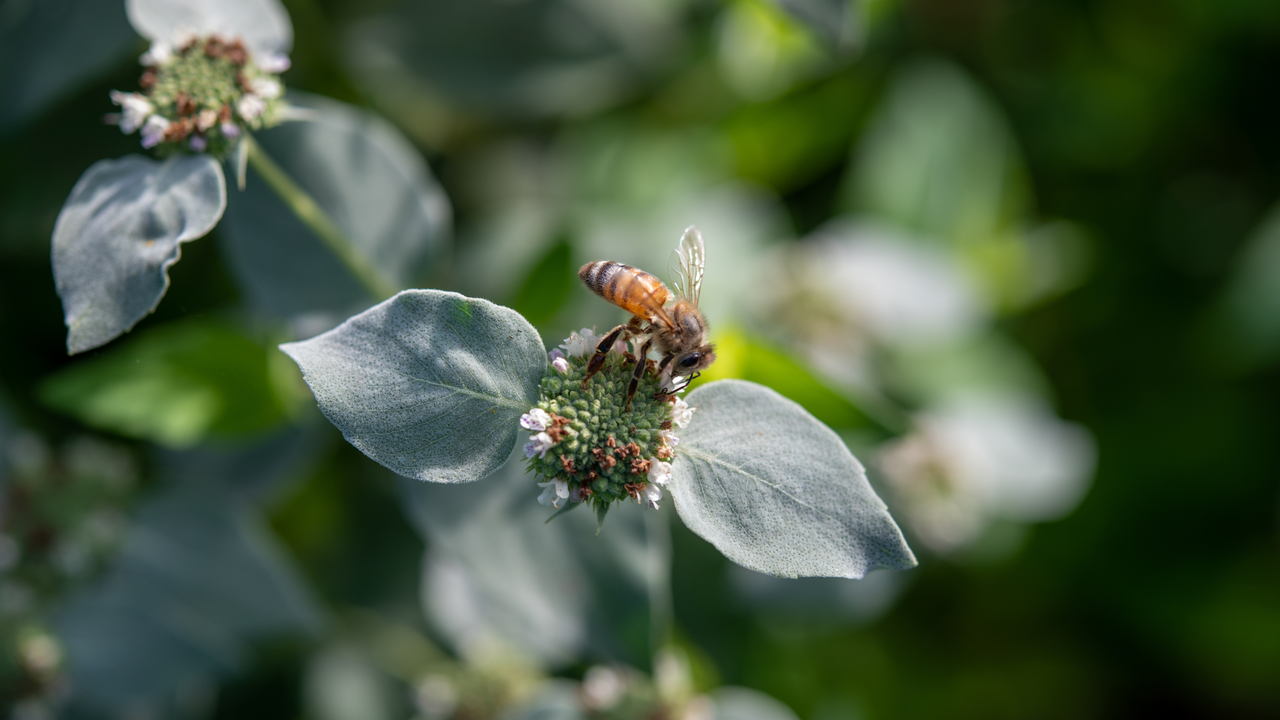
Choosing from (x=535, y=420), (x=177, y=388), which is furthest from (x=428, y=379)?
(x=177, y=388)

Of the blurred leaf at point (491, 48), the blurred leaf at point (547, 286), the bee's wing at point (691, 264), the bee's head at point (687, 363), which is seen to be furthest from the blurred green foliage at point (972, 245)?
the bee's head at point (687, 363)

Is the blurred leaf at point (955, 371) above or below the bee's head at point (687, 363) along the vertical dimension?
below

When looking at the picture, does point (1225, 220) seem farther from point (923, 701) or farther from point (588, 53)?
point (588, 53)

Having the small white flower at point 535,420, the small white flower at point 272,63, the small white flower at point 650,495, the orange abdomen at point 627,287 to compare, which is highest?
the small white flower at point 272,63

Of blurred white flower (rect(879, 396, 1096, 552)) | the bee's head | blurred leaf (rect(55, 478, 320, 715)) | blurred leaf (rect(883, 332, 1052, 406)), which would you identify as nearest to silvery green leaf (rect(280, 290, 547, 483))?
the bee's head

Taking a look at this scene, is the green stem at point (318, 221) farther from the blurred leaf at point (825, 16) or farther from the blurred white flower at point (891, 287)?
the blurred white flower at point (891, 287)

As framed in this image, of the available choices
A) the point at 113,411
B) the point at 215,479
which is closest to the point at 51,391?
the point at 113,411
